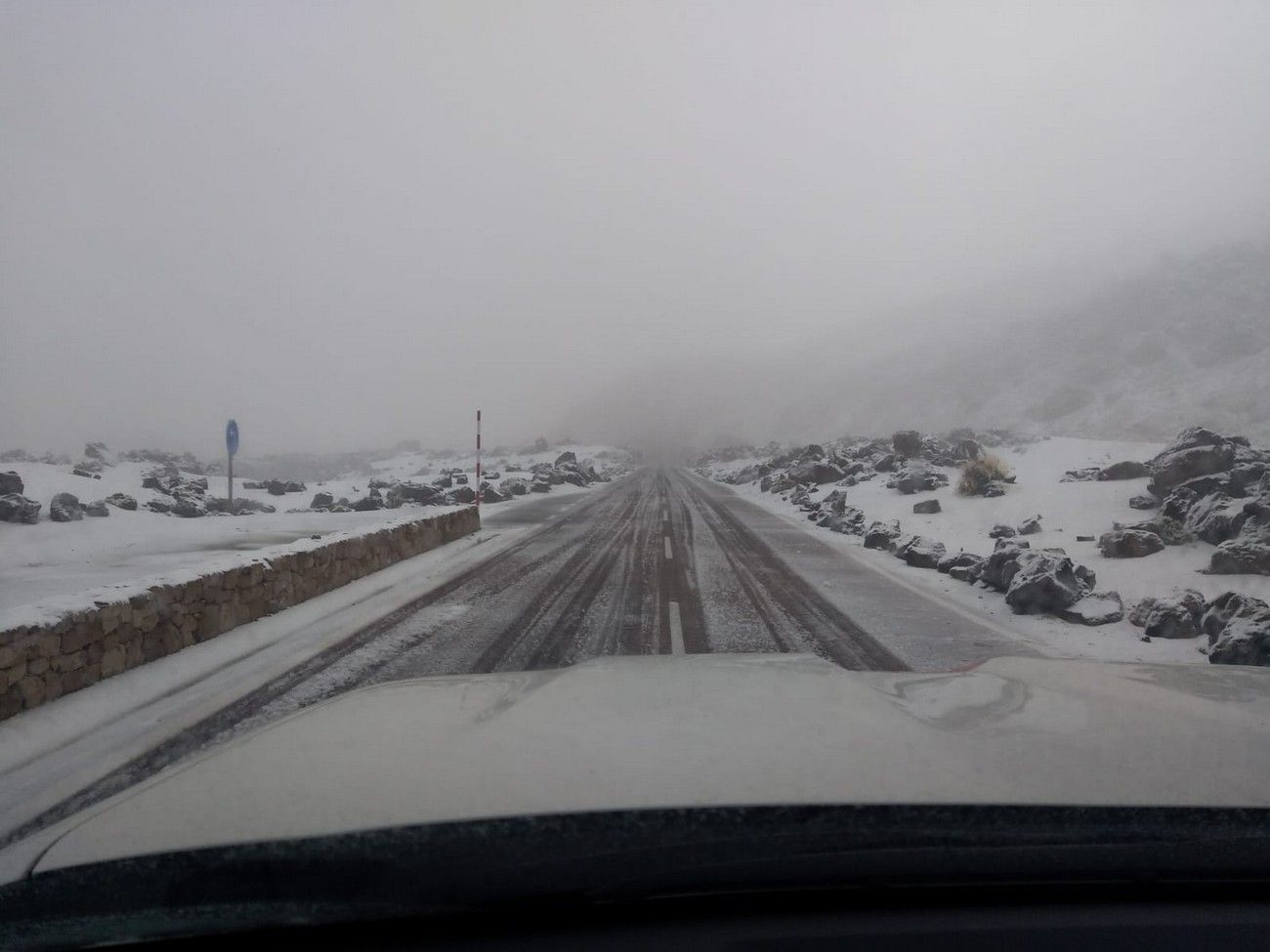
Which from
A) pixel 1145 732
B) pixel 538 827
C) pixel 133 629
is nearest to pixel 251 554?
pixel 133 629

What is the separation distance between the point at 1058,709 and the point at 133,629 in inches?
270

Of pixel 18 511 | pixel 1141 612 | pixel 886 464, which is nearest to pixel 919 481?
pixel 886 464

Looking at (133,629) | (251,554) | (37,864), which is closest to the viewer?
(37,864)

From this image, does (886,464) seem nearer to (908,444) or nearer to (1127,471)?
(908,444)

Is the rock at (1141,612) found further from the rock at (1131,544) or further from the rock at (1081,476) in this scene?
the rock at (1081,476)

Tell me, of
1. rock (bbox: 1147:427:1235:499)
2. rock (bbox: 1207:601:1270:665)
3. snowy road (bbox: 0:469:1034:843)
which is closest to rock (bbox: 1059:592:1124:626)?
snowy road (bbox: 0:469:1034:843)

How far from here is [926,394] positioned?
95562 millimetres

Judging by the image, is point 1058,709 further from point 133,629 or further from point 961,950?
point 133,629

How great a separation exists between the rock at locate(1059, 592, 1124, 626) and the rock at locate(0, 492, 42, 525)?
18503 millimetres

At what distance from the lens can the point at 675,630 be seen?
787 cm

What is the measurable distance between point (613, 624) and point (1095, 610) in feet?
17.7

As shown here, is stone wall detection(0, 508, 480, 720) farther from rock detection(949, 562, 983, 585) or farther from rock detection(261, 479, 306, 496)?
rock detection(261, 479, 306, 496)

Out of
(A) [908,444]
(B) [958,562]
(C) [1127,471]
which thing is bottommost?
(B) [958,562]

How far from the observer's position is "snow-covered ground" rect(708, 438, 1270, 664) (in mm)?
7801
